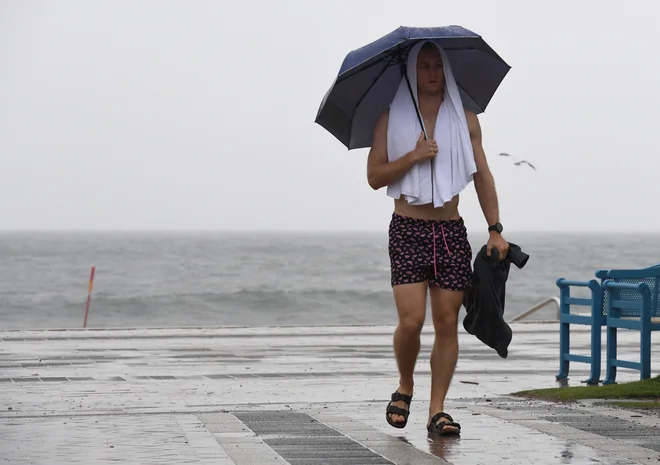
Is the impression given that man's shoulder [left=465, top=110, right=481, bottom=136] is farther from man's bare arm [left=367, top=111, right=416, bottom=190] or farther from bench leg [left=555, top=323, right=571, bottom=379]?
bench leg [left=555, top=323, right=571, bottom=379]

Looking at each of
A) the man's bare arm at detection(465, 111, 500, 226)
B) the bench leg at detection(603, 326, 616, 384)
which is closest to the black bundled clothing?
the man's bare arm at detection(465, 111, 500, 226)

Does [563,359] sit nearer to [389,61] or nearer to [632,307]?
[632,307]

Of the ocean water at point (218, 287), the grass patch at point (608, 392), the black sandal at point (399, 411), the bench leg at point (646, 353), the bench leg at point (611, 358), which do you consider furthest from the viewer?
the ocean water at point (218, 287)

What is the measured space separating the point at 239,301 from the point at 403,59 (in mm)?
47849

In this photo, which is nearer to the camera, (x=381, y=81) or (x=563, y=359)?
(x=381, y=81)

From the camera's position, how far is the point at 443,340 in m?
7.16

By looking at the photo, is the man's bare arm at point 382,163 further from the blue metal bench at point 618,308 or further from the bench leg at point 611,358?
the bench leg at point 611,358

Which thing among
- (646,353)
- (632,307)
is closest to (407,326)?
(646,353)

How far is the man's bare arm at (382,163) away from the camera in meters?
7.01

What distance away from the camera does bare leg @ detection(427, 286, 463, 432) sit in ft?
23.1

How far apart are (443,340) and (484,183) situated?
883 millimetres

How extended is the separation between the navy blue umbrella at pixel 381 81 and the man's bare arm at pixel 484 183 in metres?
0.37

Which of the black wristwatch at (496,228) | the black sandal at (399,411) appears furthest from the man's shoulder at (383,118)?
the black sandal at (399,411)

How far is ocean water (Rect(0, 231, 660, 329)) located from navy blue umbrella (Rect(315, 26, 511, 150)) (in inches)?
1417
